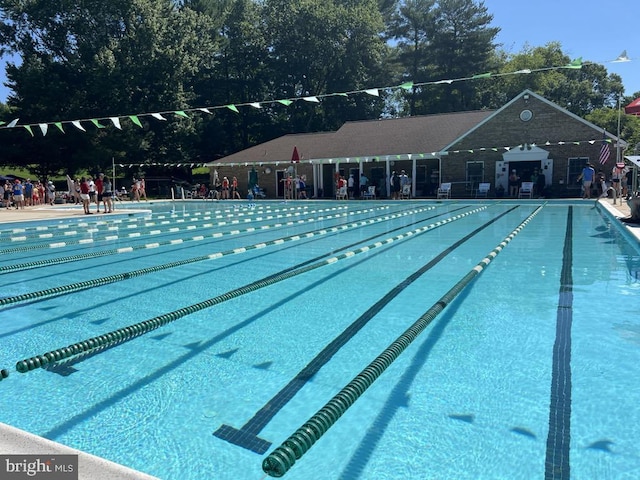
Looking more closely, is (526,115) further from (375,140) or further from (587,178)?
(375,140)

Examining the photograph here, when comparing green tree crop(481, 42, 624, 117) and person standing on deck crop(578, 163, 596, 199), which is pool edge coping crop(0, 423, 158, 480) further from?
green tree crop(481, 42, 624, 117)

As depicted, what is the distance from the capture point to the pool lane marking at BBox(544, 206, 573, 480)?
2807 mm

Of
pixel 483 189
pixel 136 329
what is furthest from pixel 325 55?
pixel 136 329

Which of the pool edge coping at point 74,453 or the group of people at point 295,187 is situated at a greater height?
the group of people at point 295,187

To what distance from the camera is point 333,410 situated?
280 cm

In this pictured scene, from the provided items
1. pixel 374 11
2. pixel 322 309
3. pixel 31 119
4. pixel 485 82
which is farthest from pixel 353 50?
pixel 322 309

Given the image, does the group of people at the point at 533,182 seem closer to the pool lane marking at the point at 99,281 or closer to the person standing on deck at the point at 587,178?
the person standing on deck at the point at 587,178

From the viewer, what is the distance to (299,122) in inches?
1836

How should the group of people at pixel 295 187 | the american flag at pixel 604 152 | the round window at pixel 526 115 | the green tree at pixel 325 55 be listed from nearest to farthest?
the american flag at pixel 604 152, the round window at pixel 526 115, the group of people at pixel 295 187, the green tree at pixel 325 55

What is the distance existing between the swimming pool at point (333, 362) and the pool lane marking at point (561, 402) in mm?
15

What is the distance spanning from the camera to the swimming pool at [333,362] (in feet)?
9.80
